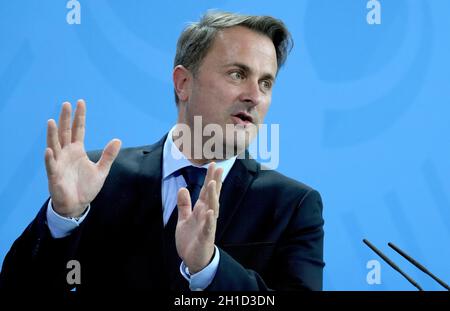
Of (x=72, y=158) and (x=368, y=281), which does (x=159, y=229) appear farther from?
(x=368, y=281)

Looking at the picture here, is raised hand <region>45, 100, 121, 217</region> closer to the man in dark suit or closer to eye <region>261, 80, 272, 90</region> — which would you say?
the man in dark suit

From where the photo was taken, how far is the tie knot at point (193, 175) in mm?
2158

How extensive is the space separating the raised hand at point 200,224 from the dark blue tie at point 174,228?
0.25 metres

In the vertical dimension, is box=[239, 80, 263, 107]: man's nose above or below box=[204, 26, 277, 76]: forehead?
below

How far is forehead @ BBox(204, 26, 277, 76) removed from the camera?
218 cm

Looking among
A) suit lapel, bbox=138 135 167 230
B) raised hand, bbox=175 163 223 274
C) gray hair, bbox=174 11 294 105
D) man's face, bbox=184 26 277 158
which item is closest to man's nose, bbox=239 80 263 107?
man's face, bbox=184 26 277 158

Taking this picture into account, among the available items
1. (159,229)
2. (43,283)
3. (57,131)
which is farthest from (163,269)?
(57,131)

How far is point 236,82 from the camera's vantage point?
2.18 meters

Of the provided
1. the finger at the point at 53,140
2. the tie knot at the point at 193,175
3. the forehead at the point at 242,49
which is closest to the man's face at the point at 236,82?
the forehead at the point at 242,49

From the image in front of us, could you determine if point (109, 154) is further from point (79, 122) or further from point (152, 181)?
point (152, 181)

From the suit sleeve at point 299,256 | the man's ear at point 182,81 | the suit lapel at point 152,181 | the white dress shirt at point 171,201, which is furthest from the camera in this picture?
the man's ear at point 182,81

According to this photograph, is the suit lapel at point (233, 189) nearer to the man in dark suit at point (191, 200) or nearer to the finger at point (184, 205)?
the man in dark suit at point (191, 200)

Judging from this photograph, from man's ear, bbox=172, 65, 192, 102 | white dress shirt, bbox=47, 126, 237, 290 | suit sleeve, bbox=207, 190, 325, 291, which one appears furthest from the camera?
man's ear, bbox=172, 65, 192, 102
